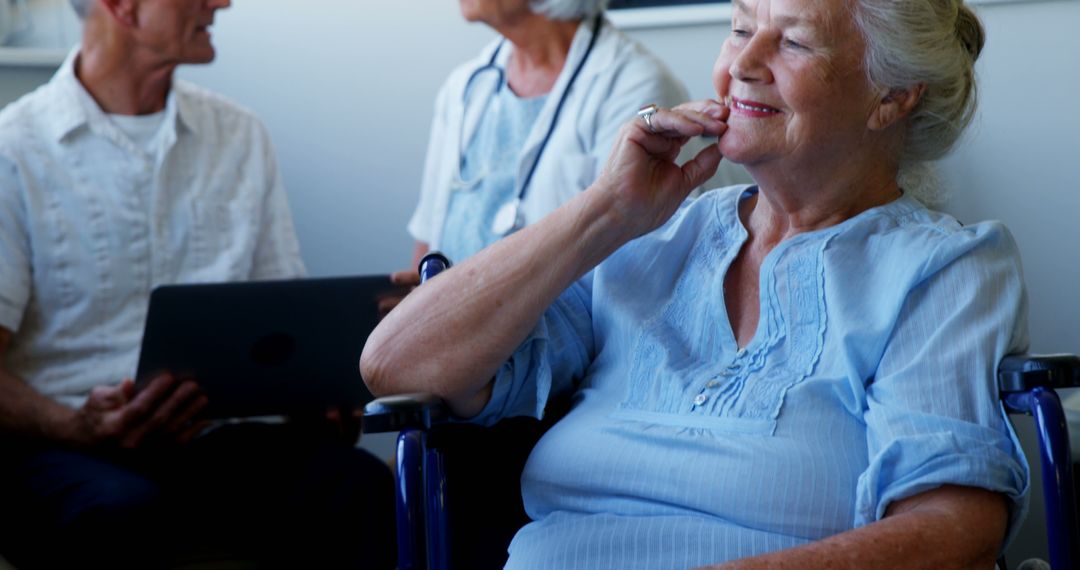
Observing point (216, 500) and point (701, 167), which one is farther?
point (216, 500)

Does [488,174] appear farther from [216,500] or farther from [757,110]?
[757,110]

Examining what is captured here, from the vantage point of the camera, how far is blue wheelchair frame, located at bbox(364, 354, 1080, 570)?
4.00 feet

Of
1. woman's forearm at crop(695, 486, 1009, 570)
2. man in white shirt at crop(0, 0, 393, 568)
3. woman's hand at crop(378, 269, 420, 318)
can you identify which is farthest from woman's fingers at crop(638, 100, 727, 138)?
man in white shirt at crop(0, 0, 393, 568)

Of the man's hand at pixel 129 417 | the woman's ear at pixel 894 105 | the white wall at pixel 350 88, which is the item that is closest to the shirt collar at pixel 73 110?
the man's hand at pixel 129 417

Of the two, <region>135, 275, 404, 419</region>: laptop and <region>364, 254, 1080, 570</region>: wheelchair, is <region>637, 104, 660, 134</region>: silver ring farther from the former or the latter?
<region>135, 275, 404, 419</region>: laptop

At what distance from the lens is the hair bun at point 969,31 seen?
1429mm

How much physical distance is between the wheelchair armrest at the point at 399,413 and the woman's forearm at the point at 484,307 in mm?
65

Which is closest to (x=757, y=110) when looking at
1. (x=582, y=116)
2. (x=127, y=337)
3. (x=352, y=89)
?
(x=582, y=116)

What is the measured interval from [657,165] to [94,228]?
1214mm

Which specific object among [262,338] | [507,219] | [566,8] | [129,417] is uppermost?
[566,8]

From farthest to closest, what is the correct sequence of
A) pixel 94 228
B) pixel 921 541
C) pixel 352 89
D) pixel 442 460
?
pixel 352 89, pixel 94 228, pixel 442 460, pixel 921 541

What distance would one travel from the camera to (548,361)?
4.85 ft

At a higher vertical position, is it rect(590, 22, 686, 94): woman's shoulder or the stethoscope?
rect(590, 22, 686, 94): woman's shoulder

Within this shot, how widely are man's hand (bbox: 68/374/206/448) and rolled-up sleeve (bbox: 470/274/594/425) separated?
2.54ft
